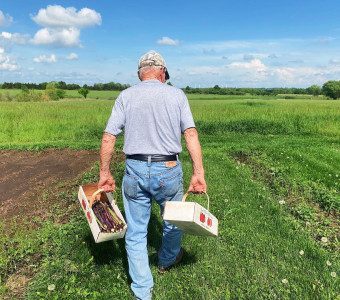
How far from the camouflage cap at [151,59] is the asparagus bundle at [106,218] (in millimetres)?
1505

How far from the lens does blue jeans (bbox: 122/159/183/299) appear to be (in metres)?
2.42

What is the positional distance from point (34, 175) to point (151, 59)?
5.48 metres

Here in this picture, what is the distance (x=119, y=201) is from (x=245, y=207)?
2.17 metres

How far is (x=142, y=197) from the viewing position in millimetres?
2523

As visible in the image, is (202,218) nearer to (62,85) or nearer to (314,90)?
(62,85)

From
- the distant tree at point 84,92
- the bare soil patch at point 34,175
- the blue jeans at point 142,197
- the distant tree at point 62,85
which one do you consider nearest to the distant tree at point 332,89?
the distant tree at point 84,92

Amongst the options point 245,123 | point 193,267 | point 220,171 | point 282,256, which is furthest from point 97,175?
point 245,123

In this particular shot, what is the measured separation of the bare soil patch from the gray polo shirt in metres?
2.92

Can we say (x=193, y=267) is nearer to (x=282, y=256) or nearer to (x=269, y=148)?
(x=282, y=256)

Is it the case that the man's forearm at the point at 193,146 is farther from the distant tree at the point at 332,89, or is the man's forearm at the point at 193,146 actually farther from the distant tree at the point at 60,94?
the distant tree at the point at 332,89

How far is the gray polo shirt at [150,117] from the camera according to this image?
2.37 meters

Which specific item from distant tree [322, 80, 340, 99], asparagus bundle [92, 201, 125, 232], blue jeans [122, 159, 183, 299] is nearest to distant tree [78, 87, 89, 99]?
asparagus bundle [92, 201, 125, 232]

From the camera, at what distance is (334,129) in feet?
42.6

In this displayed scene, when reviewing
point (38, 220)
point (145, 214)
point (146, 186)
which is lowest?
point (38, 220)
